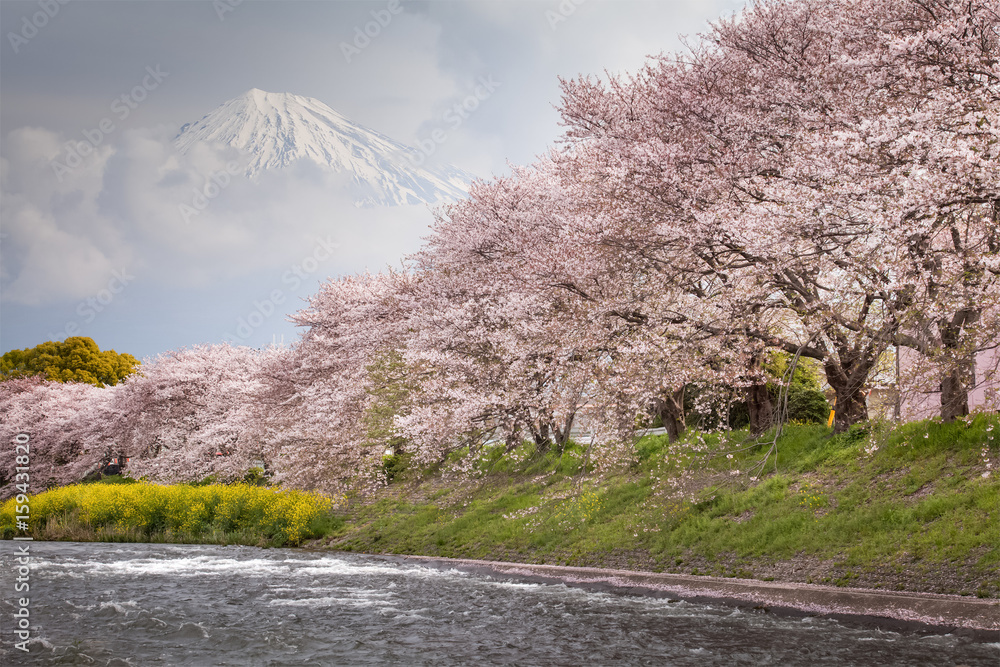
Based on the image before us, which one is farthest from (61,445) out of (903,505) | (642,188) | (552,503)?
(903,505)

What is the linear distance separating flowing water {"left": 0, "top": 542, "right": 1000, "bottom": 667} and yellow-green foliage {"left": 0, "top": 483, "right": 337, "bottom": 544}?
909cm

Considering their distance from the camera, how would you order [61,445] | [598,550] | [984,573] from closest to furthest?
1. [984,573]
2. [598,550]
3. [61,445]

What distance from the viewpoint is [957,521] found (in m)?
11.9

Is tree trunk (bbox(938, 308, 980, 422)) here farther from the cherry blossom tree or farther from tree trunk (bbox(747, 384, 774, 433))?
the cherry blossom tree

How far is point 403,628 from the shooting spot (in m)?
11.9

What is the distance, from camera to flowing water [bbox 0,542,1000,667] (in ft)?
31.5

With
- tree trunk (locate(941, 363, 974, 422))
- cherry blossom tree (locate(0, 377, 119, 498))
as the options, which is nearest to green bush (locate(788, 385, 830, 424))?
tree trunk (locate(941, 363, 974, 422))

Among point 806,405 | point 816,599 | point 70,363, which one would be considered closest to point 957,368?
point 816,599

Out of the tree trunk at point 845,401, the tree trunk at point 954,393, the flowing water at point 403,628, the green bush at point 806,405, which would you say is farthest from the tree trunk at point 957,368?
the green bush at point 806,405

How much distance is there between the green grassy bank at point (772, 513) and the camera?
12.0 metres

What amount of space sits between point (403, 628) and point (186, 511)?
20.2m

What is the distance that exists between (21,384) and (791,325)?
2260 inches

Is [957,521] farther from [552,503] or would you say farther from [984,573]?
[552,503]

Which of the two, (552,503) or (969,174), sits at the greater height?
(969,174)
